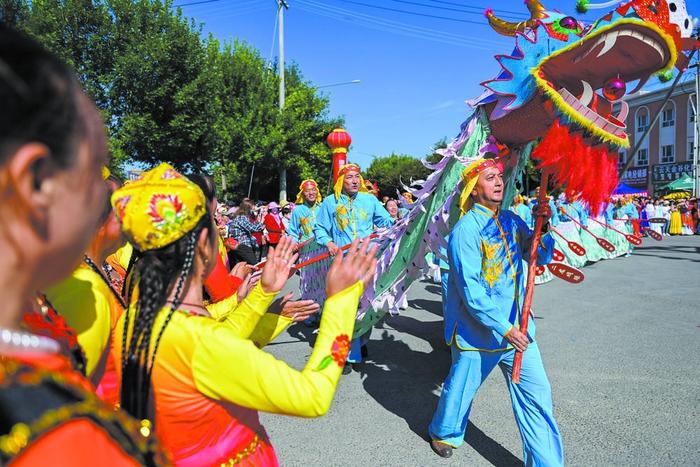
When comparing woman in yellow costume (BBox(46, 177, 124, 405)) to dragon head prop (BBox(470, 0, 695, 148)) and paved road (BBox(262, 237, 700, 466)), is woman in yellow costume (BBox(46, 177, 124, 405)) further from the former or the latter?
dragon head prop (BBox(470, 0, 695, 148))

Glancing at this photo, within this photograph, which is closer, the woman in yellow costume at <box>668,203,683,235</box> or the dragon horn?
the dragon horn

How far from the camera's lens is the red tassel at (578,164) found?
2316mm

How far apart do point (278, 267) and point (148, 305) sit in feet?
1.94

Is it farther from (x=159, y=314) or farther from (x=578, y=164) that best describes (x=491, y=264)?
(x=159, y=314)

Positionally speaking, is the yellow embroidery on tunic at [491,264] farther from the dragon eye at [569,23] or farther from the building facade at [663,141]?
the building facade at [663,141]

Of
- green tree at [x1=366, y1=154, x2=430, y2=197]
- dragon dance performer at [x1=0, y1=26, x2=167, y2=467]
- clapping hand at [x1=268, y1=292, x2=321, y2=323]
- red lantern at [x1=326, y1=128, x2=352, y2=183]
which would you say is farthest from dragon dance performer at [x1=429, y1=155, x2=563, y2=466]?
green tree at [x1=366, y1=154, x2=430, y2=197]

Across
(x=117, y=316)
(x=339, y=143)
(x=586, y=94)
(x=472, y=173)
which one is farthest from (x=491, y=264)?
(x=339, y=143)

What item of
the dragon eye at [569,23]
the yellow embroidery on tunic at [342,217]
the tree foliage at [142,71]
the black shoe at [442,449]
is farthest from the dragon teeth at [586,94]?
the tree foliage at [142,71]

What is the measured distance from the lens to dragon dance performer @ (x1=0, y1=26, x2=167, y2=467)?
1.80 feet

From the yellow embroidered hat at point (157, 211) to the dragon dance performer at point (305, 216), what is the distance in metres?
5.11

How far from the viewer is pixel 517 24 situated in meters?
2.70

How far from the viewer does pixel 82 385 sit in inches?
26.0

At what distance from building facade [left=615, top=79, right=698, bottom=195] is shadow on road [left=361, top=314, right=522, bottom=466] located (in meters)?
28.8

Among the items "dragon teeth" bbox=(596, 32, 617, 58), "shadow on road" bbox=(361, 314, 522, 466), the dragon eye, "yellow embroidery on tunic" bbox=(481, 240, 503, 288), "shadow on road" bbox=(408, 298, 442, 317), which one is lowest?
"shadow on road" bbox=(408, 298, 442, 317)
